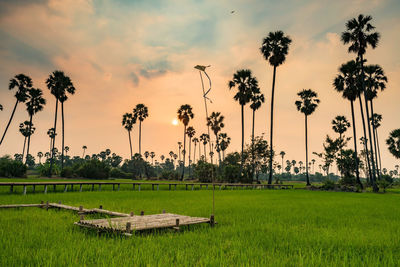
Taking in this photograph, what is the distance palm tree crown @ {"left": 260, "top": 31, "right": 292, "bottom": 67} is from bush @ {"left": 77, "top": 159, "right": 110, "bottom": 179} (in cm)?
4489

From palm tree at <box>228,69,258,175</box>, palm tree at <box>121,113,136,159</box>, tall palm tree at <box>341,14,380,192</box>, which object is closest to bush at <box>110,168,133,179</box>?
palm tree at <box>121,113,136,159</box>

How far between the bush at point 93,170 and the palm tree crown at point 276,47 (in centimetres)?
4489

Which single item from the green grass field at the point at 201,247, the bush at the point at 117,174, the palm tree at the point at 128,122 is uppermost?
the palm tree at the point at 128,122

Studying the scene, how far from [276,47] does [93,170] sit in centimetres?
4753

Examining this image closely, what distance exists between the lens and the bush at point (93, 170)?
63062 millimetres

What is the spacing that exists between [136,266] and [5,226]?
5804 millimetres

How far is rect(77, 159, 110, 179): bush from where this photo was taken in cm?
6306

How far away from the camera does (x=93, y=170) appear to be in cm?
6359

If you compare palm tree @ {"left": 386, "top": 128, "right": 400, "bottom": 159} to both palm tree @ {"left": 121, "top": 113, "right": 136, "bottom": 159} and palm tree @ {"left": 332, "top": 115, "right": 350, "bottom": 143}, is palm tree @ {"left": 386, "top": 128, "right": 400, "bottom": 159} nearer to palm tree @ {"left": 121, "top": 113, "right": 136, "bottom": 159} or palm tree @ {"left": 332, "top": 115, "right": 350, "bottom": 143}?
palm tree @ {"left": 332, "top": 115, "right": 350, "bottom": 143}

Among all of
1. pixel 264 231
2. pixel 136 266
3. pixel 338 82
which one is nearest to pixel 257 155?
pixel 338 82

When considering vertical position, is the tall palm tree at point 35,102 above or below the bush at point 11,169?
above

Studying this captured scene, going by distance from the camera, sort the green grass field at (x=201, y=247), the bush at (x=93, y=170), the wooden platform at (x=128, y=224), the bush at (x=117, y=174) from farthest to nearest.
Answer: the bush at (x=117, y=174) → the bush at (x=93, y=170) → the wooden platform at (x=128, y=224) → the green grass field at (x=201, y=247)

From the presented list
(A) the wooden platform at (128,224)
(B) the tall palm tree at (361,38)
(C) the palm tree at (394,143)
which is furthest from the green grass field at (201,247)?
(C) the palm tree at (394,143)

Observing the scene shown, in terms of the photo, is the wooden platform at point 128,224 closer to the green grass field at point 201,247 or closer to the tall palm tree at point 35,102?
the green grass field at point 201,247
